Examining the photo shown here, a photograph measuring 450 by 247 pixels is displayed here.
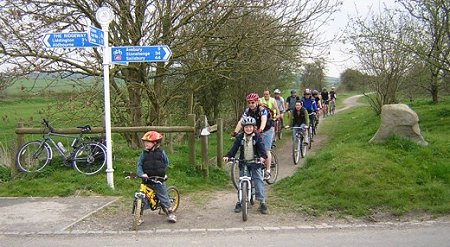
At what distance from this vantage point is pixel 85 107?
10820 mm

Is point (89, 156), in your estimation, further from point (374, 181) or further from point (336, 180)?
point (374, 181)

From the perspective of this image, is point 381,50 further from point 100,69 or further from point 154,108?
point 100,69

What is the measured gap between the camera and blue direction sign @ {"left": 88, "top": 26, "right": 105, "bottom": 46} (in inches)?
311

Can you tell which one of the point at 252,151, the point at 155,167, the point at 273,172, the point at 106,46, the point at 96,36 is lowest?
the point at 273,172

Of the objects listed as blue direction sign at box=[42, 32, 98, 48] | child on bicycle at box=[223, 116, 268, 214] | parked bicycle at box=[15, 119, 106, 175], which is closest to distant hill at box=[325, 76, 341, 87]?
parked bicycle at box=[15, 119, 106, 175]

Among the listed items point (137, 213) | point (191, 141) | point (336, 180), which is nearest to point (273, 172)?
point (191, 141)

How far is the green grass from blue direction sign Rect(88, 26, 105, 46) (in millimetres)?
4357

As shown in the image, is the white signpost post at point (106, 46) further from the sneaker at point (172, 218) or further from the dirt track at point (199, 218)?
the sneaker at point (172, 218)

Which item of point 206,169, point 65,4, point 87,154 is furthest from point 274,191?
point 65,4

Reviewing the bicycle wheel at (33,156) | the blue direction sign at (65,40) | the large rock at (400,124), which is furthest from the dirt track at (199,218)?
the large rock at (400,124)

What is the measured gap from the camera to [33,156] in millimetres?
9617

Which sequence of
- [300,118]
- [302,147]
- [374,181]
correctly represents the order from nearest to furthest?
[374,181] → [300,118] → [302,147]

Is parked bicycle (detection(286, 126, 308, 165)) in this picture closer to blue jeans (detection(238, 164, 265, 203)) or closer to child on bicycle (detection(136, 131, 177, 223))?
blue jeans (detection(238, 164, 265, 203))

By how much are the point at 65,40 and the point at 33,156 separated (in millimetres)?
3001
